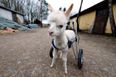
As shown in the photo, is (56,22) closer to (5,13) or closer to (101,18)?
(101,18)

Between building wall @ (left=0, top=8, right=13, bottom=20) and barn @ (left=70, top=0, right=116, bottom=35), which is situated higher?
building wall @ (left=0, top=8, right=13, bottom=20)

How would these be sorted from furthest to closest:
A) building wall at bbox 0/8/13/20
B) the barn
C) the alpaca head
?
1. building wall at bbox 0/8/13/20
2. the barn
3. the alpaca head

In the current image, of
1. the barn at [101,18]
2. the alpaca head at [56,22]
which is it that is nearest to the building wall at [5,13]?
the barn at [101,18]

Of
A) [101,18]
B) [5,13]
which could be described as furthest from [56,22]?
[5,13]

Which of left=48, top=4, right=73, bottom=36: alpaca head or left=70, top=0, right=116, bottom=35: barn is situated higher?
left=70, top=0, right=116, bottom=35: barn

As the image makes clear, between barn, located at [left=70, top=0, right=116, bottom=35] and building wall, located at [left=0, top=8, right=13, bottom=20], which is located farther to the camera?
building wall, located at [left=0, top=8, right=13, bottom=20]

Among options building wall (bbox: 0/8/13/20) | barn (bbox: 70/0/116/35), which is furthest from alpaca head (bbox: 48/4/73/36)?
building wall (bbox: 0/8/13/20)

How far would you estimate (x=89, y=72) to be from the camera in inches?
119

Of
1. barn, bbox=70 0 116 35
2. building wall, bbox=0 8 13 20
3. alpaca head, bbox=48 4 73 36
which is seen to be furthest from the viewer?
building wall, bbox=0 8 13 20

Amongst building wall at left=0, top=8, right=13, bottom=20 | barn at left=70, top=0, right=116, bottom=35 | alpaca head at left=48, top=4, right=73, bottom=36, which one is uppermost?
building wall at left=0, top=8, right=13, bottom=20

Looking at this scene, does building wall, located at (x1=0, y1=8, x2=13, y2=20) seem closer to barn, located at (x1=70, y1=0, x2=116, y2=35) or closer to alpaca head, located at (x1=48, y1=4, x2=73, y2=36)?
barn, located at (x1=70, y1=0, x2=116, y2=35)

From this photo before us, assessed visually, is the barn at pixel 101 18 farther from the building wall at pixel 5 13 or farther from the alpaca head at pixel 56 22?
the building wall at pixel 5 13

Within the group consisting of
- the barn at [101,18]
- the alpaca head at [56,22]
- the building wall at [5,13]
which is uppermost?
the building wall at [5,13]

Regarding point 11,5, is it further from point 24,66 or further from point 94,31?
point 24,66
